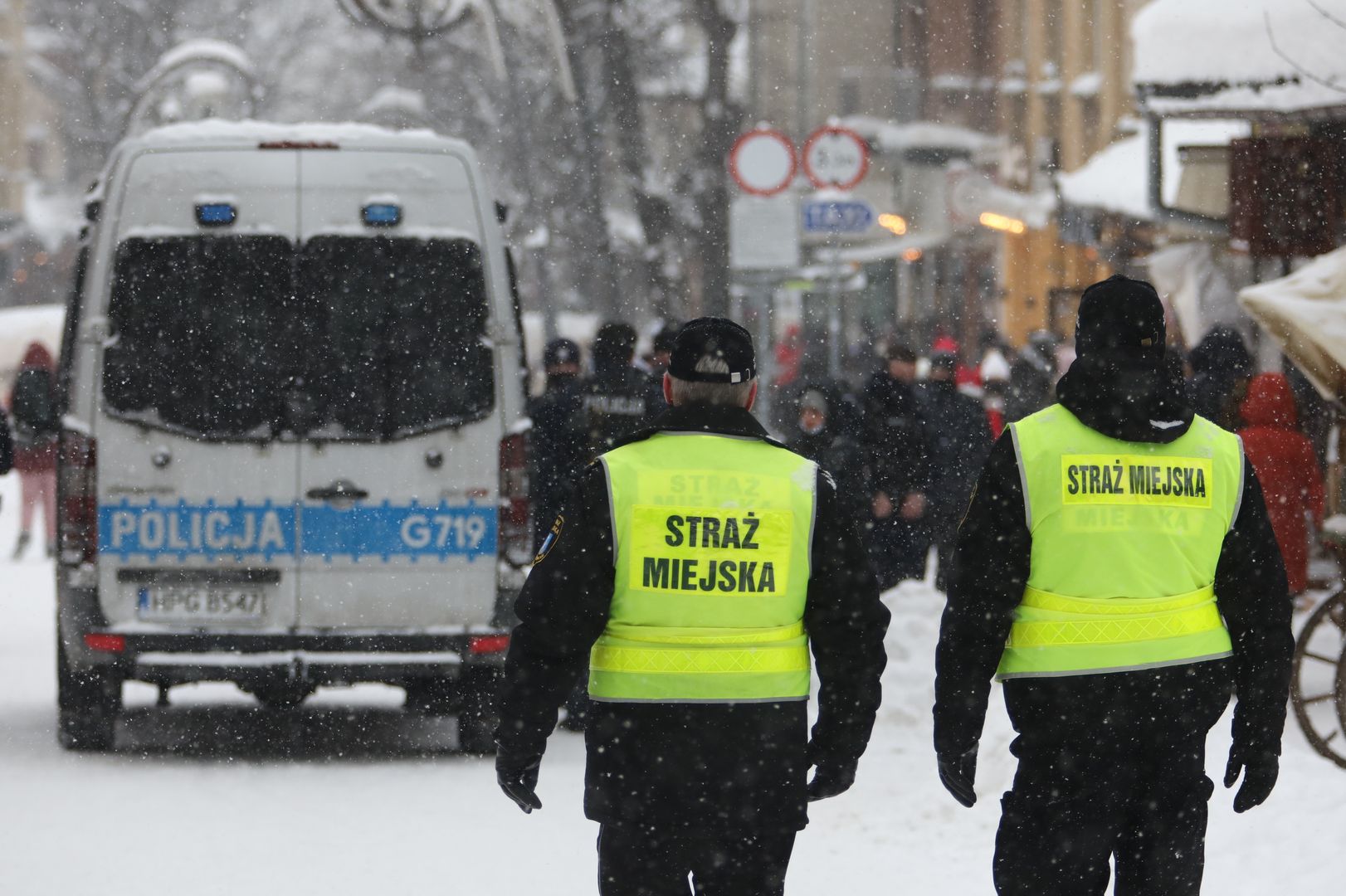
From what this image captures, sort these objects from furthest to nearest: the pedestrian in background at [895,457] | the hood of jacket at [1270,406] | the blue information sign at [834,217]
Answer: the blue information sign at [834,217]
the pedestrian in background at [895,457]
the hood of jacket at [1270,406]

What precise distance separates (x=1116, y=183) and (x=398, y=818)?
621 inches

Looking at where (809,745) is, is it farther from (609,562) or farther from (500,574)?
(500,574)

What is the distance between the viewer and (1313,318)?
33.5ft

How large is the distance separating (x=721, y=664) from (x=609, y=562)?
290mm

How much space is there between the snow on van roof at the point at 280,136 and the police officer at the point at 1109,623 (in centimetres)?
504

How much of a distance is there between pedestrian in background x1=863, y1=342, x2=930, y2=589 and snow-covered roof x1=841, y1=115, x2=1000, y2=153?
109 feet

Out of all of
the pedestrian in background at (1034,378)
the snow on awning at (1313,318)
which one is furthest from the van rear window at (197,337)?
the pedestrian in background at (1034,378)

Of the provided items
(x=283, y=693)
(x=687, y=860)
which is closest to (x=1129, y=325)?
(x=687, y=860)

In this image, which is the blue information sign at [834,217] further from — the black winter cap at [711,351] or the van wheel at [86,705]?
the black winter cap at [711,351]

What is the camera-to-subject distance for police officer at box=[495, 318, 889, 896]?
14.4 feet

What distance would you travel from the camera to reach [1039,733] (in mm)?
4688

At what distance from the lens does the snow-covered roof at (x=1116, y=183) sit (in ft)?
71.3

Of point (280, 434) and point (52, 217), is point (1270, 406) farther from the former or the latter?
point (52, 217)

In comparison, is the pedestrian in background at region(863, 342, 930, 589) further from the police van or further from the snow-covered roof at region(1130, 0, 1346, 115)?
the police van
